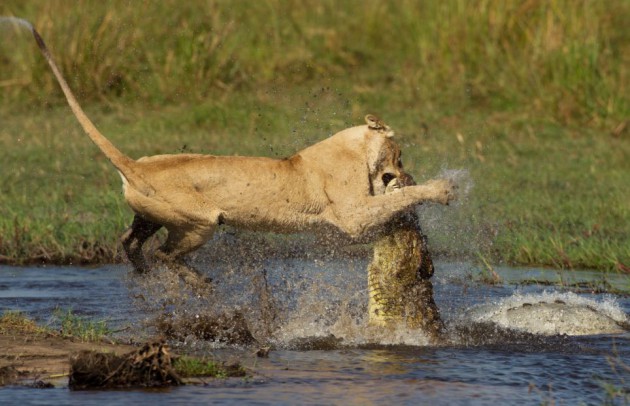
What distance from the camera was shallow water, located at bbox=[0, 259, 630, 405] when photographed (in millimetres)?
5105

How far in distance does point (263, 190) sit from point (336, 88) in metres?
6.26

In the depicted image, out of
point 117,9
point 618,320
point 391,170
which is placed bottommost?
point 618,320

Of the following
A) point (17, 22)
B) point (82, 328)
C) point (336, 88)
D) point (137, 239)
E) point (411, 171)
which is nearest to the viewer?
point (17, 22)

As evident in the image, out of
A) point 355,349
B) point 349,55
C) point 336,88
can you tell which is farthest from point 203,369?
point 349,55

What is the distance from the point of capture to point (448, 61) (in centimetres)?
1240

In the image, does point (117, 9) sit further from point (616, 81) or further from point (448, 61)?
point (616, 81)

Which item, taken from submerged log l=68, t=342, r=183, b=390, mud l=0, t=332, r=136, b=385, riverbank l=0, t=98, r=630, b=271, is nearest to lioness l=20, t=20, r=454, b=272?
mud l=0, t=332, r=136, b=385

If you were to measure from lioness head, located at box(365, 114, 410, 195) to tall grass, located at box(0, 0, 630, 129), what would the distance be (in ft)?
18.3

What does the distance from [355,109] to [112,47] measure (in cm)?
230

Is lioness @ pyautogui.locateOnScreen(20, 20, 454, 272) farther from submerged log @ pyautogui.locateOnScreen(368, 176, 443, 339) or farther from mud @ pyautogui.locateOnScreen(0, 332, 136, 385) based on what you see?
mud @ pyautogui.locateOnScreen(0, 332, 136, 385)

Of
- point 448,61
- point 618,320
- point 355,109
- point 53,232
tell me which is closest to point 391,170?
point 618,320

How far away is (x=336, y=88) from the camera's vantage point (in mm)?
12258

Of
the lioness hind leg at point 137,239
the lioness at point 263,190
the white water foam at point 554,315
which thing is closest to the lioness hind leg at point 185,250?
the lioness at point 263,190

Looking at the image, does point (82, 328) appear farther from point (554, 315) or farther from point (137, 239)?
point (554, 315)
